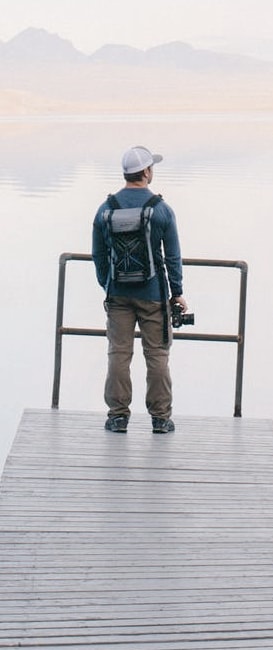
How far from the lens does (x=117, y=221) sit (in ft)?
24.6

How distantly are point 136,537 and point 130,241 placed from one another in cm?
185

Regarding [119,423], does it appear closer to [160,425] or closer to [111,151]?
[160,425]

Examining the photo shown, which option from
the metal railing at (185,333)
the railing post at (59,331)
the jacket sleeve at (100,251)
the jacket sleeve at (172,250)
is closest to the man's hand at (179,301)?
the jacket sleeve at (172,250)

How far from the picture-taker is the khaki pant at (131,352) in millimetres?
7793

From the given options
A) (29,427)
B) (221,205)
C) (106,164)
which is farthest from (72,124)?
(29,427)

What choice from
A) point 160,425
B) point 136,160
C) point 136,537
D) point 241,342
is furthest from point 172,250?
point 136,537

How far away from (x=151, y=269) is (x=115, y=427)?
2.94 ft

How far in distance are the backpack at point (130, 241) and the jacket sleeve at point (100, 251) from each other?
81mm

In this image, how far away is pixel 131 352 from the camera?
792 cm

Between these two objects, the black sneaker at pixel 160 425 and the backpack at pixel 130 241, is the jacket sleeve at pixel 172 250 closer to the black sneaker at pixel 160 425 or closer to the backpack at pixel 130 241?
the backpack at pixel 130 241

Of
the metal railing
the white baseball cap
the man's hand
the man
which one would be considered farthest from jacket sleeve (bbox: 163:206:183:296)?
the metal railing

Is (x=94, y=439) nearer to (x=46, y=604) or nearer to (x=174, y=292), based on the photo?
(x=174, y=292)

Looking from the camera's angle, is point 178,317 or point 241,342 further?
point 241,342

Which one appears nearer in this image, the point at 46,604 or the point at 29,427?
the point at 46,604
